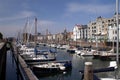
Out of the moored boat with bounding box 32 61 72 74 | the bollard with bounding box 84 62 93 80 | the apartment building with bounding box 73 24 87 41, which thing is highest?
the apartment building with bounding box 73 24 87 41

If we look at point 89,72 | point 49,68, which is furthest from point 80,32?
point 89,72

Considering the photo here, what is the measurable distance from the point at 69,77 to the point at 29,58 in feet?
54.1

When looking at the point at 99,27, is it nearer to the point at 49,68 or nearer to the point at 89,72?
the point at 49,68

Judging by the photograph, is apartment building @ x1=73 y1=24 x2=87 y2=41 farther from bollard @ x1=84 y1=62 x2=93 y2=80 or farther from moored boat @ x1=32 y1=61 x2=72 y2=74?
bollard @ x1=84 y1=62 x2=93 y2=80

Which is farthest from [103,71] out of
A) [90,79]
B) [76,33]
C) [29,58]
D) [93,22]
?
[76,33]

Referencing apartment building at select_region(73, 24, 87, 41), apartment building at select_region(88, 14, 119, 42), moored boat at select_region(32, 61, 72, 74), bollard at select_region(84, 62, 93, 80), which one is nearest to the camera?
bollard at select_region(84, 62, 93, 80)

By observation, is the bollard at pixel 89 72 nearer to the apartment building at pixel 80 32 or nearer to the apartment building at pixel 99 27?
the apartment building at pixel 99 27

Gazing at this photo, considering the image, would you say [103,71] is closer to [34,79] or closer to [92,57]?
[34,79]

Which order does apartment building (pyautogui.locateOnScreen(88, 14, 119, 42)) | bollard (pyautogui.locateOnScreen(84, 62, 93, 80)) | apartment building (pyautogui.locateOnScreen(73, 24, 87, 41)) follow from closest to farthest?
bollard (pyautogui.locateOnScreen(84, 62, 93, 80))
apartment building (pyautogui.locateOnScreen(88, 14, 119, 42))
apartment building (pyautogui.locateOnScreen(73, 24, 87, 41))

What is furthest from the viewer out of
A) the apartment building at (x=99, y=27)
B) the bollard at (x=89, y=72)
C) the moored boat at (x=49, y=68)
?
the apartment building at (x=99, y=27)

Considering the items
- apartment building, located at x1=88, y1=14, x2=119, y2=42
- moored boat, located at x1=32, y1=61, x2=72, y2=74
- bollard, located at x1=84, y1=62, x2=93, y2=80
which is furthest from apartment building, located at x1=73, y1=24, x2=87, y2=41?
bollard, located at x1=84, y1=62, x2=93, y2=80

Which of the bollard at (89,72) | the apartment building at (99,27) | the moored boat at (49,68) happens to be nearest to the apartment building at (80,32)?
the apartment building at (99,27)

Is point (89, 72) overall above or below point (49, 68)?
above

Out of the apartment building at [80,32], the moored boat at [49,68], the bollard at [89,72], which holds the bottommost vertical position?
the moored boat at [49,68]
